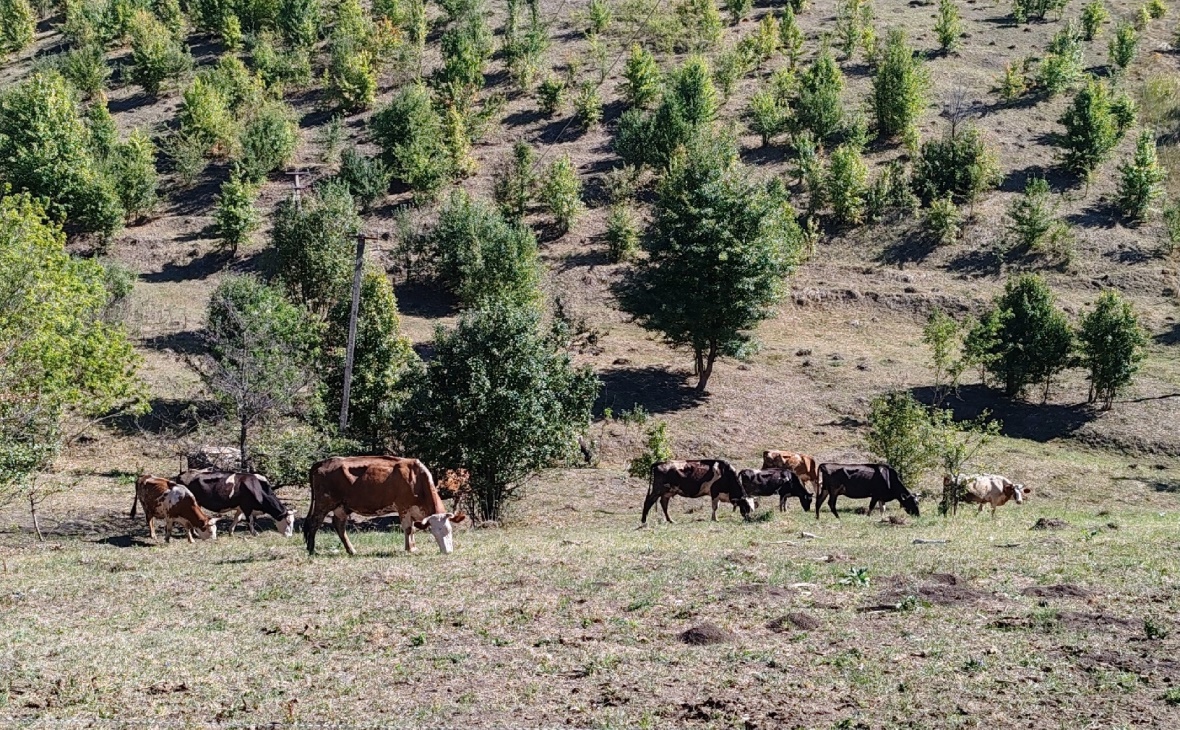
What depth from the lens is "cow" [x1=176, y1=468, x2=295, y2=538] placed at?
2819cm

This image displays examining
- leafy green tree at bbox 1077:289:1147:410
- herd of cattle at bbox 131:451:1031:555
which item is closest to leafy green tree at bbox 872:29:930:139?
leafy green tree at bbox 1077:289:1147:410

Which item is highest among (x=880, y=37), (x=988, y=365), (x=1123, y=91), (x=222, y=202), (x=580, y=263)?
(x=880, y=37)

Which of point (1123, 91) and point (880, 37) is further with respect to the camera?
point (880, 37)

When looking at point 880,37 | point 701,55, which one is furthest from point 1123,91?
point 701,55

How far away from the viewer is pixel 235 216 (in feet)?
202

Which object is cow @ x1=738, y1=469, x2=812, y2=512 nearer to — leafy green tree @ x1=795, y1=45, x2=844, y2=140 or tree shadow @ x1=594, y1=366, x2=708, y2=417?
tree shadow @ x1=594, y1=366, x2=708, y2=417

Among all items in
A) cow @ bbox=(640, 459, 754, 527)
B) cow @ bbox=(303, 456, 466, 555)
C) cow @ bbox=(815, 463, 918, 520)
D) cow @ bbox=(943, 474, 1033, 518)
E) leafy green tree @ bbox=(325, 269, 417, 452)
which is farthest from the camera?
leafy green tree @ bbox=(325, 269, 417, 452)

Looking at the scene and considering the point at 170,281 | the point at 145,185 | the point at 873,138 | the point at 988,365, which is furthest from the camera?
the point at 873,138

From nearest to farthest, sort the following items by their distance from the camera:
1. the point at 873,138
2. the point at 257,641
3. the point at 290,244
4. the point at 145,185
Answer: the point at 257,641 < the point at 290,244 < the point at 145,185 < the point at 873,138

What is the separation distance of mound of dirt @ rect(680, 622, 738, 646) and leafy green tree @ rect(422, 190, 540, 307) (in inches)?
1405

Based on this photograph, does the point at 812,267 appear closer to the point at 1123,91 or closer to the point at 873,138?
the point at 873,138

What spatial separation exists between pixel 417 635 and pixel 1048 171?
67435 millimetres

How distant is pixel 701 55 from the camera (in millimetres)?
85062

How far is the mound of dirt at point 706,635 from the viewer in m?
14.0
